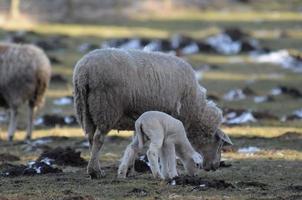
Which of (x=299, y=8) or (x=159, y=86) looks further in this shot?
(x=299, y=8)

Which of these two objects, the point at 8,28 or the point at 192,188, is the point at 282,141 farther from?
the point at 8,28

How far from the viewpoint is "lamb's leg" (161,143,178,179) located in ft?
45.1

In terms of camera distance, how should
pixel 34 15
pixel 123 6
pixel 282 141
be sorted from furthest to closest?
1. pixel 123 6
2. pixel 34 15
3. pixel 282 141

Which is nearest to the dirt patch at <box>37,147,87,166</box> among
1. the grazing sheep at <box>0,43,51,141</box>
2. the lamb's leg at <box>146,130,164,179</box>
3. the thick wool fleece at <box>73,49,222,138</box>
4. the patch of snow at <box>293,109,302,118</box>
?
the thick wool fleece at <box>73,49,222,138</box>

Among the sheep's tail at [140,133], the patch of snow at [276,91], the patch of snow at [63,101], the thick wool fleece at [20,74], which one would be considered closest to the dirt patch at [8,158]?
the sheep's tail at [140,133]

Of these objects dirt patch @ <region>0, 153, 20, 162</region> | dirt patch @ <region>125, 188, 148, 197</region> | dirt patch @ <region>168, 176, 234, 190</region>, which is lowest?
dirt patch @ <region>0, 153, 20, 162</region>

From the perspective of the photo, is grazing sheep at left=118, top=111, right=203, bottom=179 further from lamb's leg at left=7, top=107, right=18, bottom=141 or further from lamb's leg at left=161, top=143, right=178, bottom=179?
lamb's leg at left=7, top=107, right=18, bottom=141

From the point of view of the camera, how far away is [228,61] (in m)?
39.3

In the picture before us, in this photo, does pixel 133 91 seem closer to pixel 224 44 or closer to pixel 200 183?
pixel 200 183

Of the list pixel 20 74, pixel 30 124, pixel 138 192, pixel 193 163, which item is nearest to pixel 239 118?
pixel 30 124

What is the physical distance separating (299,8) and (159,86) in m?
41.2

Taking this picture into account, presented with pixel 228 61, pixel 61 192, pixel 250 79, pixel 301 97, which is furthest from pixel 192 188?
pixel 228 61

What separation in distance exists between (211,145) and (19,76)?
317 inches

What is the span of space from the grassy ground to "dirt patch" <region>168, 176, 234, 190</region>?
16 cm
